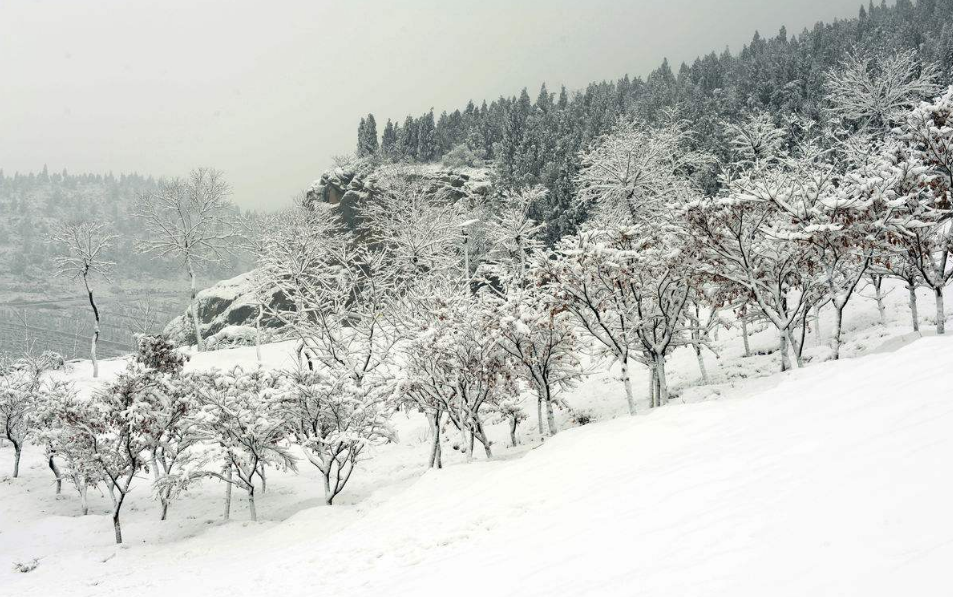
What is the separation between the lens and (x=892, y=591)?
3.52 metres

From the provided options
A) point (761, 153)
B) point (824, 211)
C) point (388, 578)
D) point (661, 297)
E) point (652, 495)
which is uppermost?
point (761, 153)

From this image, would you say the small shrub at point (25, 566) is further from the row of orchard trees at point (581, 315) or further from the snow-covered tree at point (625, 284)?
the snow-covered tree at point (625, 284)

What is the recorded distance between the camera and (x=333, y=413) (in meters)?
20.0

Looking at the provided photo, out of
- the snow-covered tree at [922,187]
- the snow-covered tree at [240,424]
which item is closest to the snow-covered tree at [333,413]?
the snow-covered tree at [240,424]

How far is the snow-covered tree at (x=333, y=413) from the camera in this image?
1920 cm

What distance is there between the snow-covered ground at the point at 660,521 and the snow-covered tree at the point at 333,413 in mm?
2030

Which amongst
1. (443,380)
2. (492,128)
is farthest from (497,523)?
(492,128)

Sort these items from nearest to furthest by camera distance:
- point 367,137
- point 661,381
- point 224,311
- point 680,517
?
point 680,517
point 661,381
point 224,311
point 367,137

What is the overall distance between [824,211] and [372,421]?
1731cm

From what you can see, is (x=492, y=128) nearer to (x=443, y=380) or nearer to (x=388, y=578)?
(x=443, y=380)

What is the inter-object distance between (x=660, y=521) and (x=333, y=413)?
15.5 metres

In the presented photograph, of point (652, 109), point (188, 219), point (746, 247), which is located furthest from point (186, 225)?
point (652, 109)

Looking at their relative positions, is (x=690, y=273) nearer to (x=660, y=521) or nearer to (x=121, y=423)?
(x=660, y=521)

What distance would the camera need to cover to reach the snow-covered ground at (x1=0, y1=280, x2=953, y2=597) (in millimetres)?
4699
